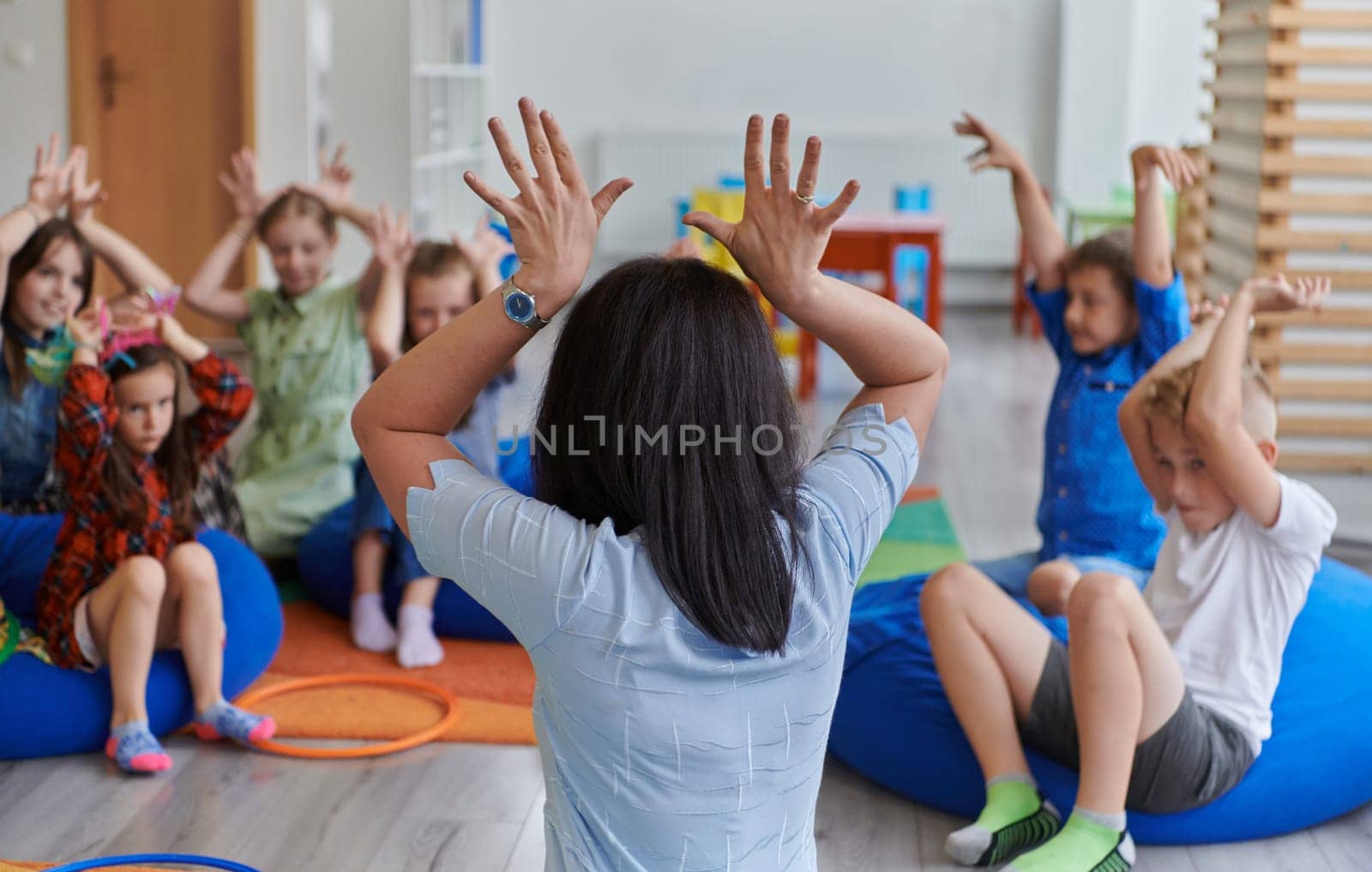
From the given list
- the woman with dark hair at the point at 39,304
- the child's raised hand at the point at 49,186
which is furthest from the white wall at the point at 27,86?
the child's raised hand at the point at 49,186

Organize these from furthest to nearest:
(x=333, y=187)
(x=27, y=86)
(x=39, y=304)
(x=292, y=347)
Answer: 1. (x=27, y=86)
2. (x=333, y=187)
3. (x=292, y=347)
4. (x=39, y=304)

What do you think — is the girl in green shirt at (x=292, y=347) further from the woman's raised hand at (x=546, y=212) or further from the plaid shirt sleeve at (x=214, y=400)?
the woman's raised hand at (x=546, y=212)

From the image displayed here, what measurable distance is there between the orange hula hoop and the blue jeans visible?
1.06 meters

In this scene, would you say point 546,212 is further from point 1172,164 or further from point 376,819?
point 1172,164

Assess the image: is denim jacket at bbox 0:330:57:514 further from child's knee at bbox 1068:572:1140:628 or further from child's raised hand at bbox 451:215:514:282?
child's knee at bbox 1068:572:1140:628

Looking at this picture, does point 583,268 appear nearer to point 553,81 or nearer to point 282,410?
point 282,410

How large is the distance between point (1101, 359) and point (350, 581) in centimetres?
170

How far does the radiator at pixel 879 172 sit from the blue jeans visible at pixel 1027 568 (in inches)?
237

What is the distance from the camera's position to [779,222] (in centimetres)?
130

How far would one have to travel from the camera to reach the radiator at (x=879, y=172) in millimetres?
8750

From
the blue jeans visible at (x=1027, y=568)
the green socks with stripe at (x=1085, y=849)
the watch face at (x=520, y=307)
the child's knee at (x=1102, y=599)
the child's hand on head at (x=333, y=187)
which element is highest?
the child's hand on head at (x=333, y=187)

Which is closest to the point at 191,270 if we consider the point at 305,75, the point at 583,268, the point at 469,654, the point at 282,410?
the point at 305,75

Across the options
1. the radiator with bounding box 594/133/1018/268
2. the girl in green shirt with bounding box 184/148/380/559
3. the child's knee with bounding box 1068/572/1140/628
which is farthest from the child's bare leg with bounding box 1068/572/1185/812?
the radiator with bounding box 594/133/1018/268

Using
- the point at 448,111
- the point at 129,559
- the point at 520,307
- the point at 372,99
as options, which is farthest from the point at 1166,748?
the point at 448,111
